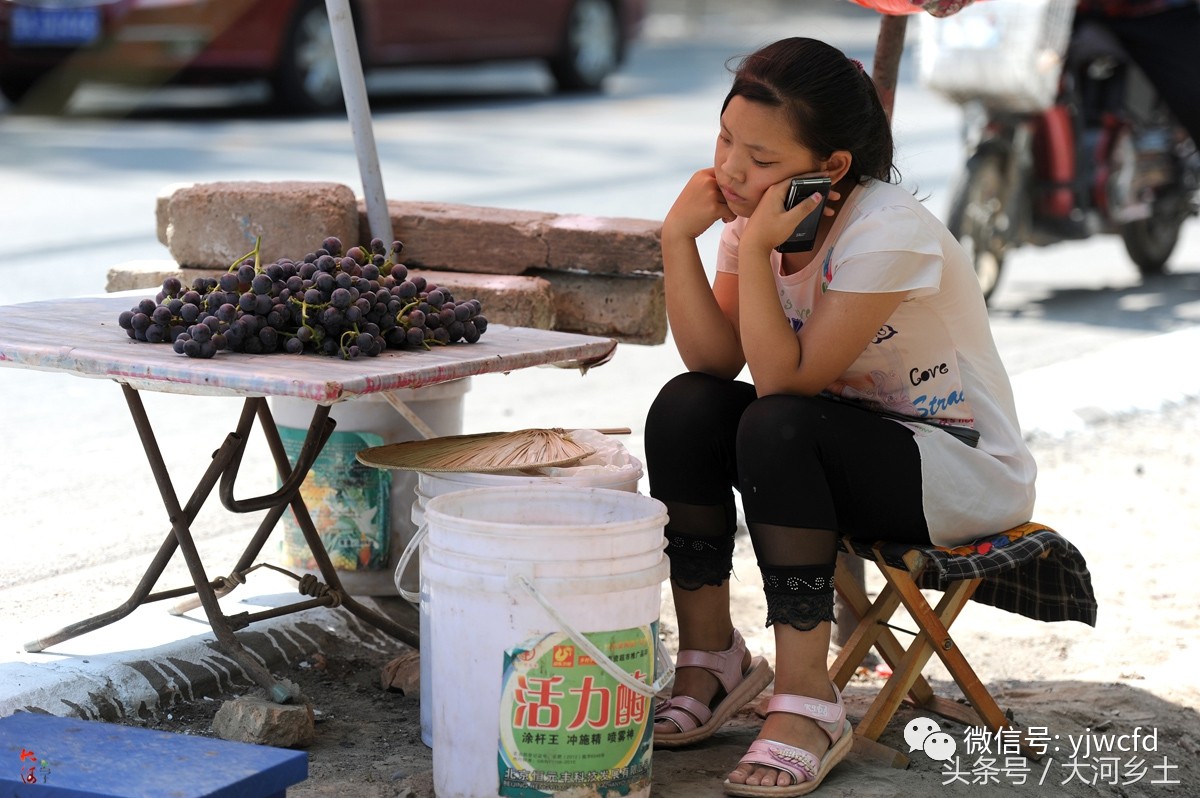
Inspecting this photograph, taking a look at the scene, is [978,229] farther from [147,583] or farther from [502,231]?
[147,583]

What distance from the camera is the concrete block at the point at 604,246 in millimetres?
3576

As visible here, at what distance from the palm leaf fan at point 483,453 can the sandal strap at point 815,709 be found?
57cm

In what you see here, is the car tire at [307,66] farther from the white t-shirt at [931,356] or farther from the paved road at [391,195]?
the white t-shirt at [931,356]

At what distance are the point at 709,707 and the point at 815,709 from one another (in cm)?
31

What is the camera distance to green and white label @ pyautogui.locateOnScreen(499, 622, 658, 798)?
7.71 ft

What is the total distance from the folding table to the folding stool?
719mm

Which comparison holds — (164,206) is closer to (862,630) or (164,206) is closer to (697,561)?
(697,561)

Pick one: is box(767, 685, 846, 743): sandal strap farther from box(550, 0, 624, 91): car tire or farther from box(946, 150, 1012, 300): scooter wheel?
box(550, 0, 624, 91): car tire

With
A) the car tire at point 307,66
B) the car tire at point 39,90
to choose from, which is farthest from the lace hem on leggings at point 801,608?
the car tire at point 39,90

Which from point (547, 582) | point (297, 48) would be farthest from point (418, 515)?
point (297, 48)

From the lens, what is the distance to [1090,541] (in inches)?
170

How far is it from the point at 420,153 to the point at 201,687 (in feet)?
23.5

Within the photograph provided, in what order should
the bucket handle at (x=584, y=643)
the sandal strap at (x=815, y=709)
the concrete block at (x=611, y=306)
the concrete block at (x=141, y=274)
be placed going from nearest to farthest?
the bucket handle at (x=584, y=643) < the sandal strap at (x=815, y=709) < the concrete block at (x=611, y=306) < the concrete block at (x=141, y=274)

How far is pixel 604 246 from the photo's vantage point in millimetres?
3619
